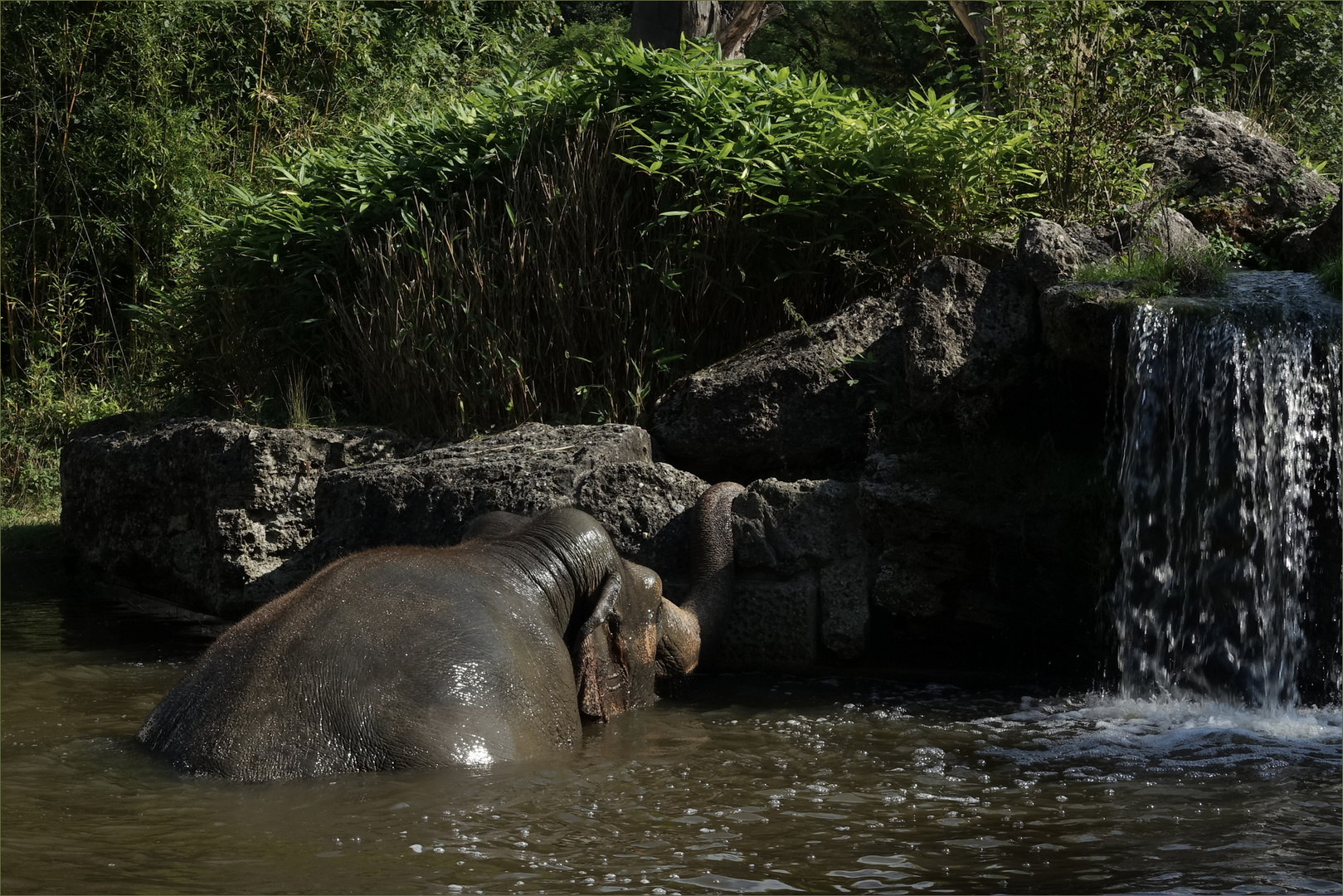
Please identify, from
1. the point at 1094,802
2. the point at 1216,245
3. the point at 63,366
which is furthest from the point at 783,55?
the point at 1094,802

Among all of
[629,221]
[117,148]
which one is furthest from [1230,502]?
[117,148]

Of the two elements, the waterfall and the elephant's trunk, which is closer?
the waterfall

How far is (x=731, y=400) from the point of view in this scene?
7039 millimetres

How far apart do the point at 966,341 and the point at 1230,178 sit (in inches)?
104

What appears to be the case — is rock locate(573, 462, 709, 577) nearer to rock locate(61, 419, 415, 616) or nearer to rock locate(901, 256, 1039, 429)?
rock locate(901, 256, 1039, 429)

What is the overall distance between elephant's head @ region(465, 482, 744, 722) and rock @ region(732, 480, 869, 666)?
0.24 metres

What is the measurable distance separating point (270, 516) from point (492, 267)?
200 cm

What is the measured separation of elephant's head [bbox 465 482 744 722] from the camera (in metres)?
5.44

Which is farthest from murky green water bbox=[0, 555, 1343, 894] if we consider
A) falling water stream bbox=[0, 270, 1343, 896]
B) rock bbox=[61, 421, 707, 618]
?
rock bbox=[61, 421, 707, 618]

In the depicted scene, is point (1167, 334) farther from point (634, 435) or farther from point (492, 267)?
point (492, 267)

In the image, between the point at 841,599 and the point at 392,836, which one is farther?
the point at 841,599

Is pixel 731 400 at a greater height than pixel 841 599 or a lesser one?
greater

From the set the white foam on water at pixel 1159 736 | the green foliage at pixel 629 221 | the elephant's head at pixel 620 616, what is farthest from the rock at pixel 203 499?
the white foam on water at pixel 1159 736

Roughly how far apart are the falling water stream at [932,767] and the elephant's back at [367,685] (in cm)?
11
